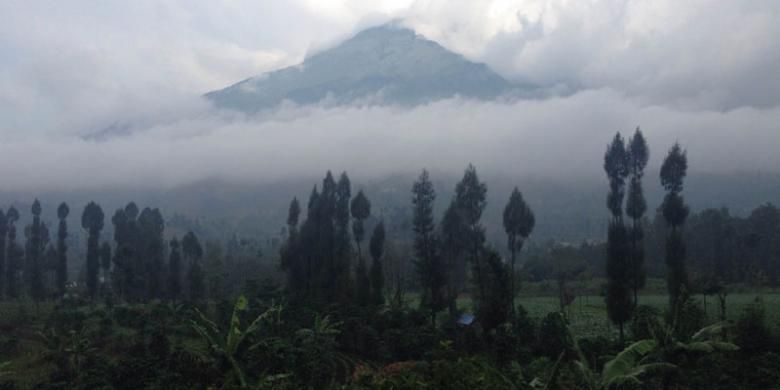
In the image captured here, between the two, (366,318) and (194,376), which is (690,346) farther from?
(366,318)

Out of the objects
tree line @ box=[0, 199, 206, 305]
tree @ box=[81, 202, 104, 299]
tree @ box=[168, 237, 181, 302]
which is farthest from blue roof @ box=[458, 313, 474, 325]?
tree @ box=[81, 202, 104, 299]

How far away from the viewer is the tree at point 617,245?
30219 millimetres

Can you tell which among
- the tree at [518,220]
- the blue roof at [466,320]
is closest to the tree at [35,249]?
the blue roof at [466,320]

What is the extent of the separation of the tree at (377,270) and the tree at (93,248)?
1020 inches

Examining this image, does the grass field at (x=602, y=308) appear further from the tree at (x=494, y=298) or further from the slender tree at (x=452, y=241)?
the tree at (x=494, y=298)

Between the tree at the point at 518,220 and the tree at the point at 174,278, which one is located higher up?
the tree at the point at 518,220

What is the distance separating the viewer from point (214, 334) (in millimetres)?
19141

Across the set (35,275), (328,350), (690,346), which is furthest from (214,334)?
(35,275)

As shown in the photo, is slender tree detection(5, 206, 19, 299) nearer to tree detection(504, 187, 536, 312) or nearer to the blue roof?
the blue roof

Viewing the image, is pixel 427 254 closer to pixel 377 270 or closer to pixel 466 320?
pixel 377 270

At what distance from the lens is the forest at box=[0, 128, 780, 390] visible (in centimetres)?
1850

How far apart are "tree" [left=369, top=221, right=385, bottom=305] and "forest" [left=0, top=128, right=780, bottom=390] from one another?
0.12 metres

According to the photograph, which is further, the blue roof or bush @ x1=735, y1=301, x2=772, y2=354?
the blue roof

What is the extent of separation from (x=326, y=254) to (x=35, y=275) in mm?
23733
